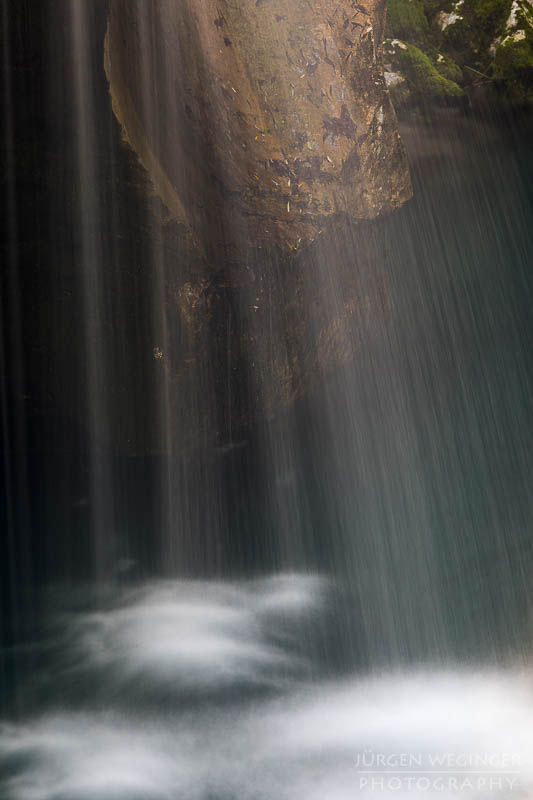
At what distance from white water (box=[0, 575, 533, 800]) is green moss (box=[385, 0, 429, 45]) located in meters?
8.98

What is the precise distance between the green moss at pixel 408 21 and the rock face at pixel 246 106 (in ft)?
16.8

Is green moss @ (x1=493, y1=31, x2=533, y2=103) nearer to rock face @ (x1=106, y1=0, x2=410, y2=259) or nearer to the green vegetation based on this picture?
the green vegetation

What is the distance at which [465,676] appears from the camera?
12.4ft

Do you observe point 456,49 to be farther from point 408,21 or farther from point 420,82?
point 420,82

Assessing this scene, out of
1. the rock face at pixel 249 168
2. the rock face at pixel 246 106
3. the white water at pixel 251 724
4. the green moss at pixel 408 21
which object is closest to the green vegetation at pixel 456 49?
the green moss at pixel 408 21

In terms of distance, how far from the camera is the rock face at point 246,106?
13.3 feet

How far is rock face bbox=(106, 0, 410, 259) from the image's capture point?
4055 mm

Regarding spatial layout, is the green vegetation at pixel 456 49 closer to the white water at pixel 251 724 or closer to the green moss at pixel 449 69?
the green moss at pixel 449 69

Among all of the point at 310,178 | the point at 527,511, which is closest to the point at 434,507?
the point at 527,511

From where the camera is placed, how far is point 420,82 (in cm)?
849

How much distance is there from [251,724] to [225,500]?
235cm

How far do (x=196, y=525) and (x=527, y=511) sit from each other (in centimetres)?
310

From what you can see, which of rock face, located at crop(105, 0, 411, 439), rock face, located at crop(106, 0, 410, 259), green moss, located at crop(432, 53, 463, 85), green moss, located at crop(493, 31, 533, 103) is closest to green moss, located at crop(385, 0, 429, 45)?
green moss, located at crop(432, 53, 463, 85)

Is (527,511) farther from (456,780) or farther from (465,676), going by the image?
(456,780)
